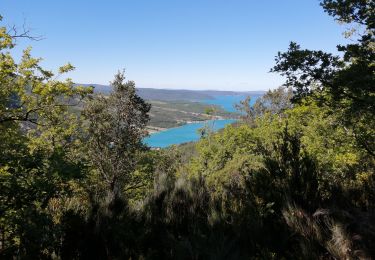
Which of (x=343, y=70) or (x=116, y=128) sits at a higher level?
(x=343, y=70)

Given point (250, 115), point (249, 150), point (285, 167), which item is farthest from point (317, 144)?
point (250, 115)

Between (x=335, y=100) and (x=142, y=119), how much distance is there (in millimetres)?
16356

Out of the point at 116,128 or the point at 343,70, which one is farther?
the point at 116,128

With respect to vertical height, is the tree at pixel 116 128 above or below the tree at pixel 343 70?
below

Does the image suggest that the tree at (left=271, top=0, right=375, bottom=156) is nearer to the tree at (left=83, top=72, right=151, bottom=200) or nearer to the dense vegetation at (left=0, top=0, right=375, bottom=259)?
the dense vegetation at (left=0, top=0, right=375, bottom=259)

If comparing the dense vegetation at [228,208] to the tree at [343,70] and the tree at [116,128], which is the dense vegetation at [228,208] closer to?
the tree at [343,70]

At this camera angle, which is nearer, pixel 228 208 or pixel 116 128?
pixel 228 208

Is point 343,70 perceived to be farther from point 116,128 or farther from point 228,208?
point 116,128

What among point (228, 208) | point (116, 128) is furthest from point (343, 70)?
point (116, 128)

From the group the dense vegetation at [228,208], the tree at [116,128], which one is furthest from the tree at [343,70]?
the tree at [116,128]

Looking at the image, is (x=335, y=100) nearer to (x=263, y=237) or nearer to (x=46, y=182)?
(x=263, y=237)

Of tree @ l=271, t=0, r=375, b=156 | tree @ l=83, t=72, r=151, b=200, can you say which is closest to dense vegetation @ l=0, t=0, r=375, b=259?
tree @ l=271, t=0, r=375, b=156

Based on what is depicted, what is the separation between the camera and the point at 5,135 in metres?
13.6

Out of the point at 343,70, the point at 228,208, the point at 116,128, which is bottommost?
the point at 116,128
